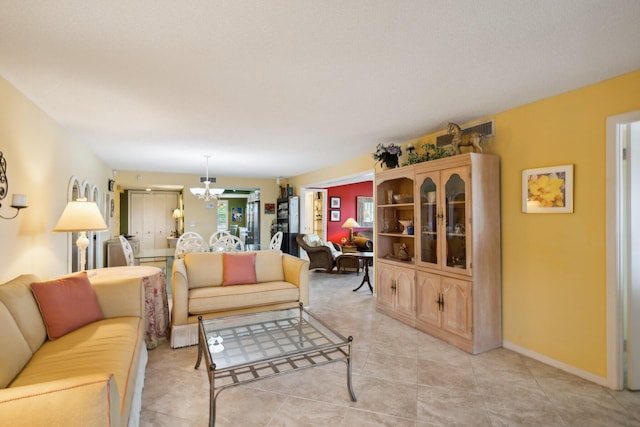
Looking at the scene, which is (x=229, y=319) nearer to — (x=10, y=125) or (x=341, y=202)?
(x=10, y=125)

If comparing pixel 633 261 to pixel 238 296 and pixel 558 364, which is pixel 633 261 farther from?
pixel 238 296

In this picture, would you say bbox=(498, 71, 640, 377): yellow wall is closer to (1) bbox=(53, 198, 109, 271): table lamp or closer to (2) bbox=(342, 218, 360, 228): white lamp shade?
(1) bbox=(53, 198, 109, 271): table lamp

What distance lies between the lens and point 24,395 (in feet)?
3.70

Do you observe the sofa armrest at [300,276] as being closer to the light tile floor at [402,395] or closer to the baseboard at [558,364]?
the light tile floor at [402,395]

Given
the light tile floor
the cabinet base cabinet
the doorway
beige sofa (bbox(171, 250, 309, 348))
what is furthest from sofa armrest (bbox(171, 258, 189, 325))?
the doorway

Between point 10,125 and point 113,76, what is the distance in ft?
3.33

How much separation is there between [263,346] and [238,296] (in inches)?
48.1

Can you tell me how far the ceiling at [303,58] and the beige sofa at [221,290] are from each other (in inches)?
63.8

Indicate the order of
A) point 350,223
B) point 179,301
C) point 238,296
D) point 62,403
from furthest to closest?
point 350,223 < point 238,296 < point 179,301 < point 62,403

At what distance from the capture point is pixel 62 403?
114 cm

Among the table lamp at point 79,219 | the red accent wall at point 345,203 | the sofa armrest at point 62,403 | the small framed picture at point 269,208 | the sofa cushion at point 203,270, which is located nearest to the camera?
the sofa armrest at point 62,403

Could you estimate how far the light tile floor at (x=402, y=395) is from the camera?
6.94 ft

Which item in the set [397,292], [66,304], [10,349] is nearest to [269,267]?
[397,292]

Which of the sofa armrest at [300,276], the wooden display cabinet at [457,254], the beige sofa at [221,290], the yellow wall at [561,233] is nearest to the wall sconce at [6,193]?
the beige sofa at [221,290]
